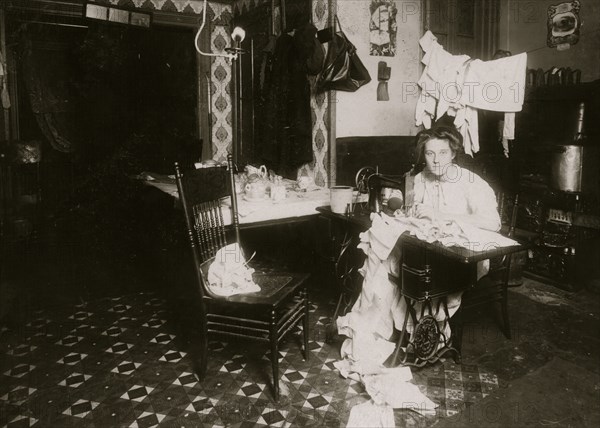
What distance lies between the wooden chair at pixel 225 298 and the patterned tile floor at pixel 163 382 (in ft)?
0.59

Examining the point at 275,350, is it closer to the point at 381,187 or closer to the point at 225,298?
the point at 225,298

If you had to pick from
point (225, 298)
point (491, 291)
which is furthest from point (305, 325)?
point (491, 291)

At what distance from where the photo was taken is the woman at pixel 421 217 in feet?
10.4

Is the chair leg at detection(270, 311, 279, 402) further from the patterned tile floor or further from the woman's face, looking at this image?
the woman's face

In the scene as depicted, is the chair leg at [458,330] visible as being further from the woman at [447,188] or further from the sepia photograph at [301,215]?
the woman at [447,188]

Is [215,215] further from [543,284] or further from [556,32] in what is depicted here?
[556,32]

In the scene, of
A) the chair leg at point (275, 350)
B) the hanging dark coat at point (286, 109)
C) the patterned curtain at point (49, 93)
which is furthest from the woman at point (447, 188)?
the patterned curtain at point (49, 93)

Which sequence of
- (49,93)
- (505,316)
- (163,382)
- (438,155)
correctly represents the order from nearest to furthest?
(163,382) < (438,155) < (505,316) < (49,93)

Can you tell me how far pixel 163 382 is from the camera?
3.08 m

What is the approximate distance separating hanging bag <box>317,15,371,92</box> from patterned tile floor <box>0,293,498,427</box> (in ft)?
7.57

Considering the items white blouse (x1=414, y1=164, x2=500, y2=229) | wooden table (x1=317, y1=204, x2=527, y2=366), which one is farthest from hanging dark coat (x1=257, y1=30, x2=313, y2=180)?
white blouse (x1=414, y1=164, x2=500, y2=229)

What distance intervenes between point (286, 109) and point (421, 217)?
2.27 m

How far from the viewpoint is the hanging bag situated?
4.59 m

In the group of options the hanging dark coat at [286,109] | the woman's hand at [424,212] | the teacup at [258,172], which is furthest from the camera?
the hanging dark coat at [286,109]
